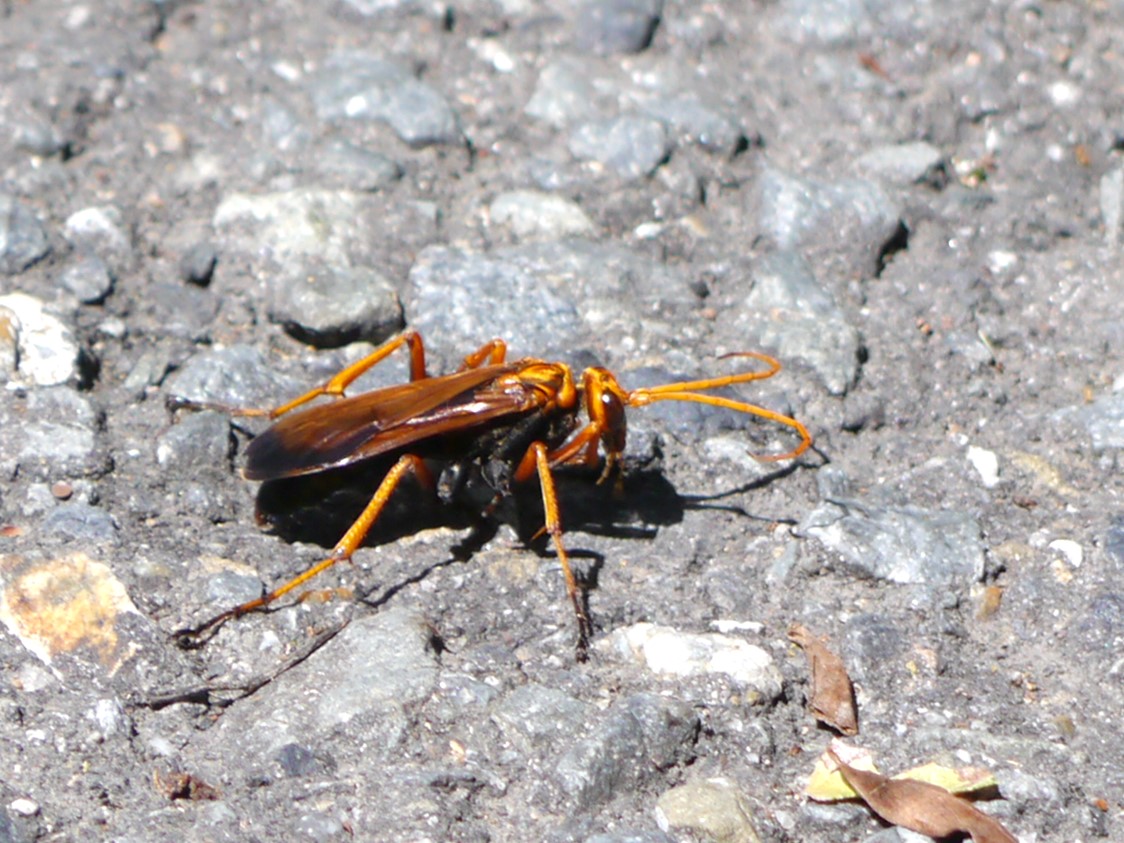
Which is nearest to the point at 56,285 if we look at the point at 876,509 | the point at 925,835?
the point at 876,509

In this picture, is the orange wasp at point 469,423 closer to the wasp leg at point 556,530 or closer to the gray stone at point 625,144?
the wasp leg at point 556,530

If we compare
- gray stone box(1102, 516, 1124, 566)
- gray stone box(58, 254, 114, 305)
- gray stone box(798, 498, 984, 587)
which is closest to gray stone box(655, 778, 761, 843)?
gray stone box(798, 498, 984, 587)

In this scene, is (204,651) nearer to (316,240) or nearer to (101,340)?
(101,340)

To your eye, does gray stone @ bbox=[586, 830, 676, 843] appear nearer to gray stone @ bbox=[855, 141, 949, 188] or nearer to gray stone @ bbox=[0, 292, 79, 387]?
gray stone @ bbox=[0, 292, 79, 387]

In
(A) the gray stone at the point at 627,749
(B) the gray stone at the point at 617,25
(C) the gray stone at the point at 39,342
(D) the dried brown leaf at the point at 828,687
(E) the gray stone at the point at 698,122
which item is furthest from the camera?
(B) the gray stone at the point at 617,25

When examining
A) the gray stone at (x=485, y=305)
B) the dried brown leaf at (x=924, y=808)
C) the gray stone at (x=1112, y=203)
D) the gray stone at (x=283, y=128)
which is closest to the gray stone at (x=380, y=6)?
the gray stone at (x=283, y=128)

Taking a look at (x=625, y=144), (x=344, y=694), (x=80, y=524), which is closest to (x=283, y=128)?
(x=625, y=144)

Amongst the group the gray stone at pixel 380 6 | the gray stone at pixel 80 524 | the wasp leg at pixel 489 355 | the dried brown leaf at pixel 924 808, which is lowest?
the dried brown leaf at pixel 924 808
